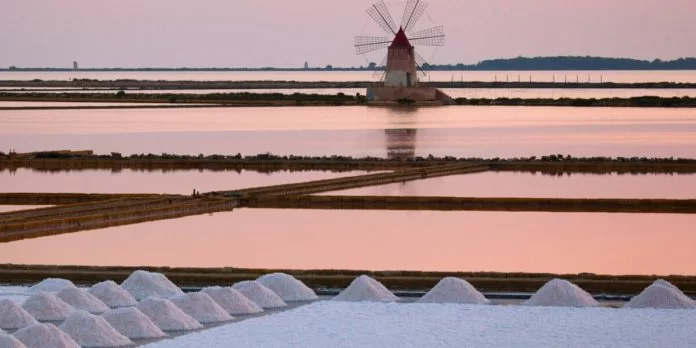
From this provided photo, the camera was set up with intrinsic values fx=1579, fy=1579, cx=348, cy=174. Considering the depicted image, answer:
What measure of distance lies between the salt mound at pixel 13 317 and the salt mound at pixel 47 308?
11.6 inches

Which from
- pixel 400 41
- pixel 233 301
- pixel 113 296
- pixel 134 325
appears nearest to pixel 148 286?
pixel 113 296

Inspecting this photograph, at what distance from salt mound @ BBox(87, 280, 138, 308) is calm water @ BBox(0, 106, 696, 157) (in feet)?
55.3

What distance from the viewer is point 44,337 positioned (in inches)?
346

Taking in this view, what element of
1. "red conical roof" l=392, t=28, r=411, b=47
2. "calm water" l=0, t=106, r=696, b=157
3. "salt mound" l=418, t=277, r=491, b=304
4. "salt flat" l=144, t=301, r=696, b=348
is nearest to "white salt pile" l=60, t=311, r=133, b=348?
"salt flat" l=144, t=301, r=696, b=348

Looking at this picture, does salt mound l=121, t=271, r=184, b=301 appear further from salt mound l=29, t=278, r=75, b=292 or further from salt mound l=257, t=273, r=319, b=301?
salt mound l=257, t=273, r=319, b=301

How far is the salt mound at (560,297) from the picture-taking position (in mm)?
10492

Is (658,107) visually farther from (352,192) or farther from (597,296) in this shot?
(597,296)

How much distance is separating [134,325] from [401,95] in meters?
39.1

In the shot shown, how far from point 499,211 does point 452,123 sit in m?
A: 24.6

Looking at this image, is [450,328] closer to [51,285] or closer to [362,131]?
[51,285]

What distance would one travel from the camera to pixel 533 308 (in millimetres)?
10391

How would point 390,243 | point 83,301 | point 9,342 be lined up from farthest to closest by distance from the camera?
point 390,243 < point 83,301 < point 9,342

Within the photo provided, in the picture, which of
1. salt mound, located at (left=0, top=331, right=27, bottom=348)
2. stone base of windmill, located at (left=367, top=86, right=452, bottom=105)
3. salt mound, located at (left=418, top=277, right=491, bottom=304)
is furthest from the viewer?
stone base of windmill, located at (left=367, top=86, right=452, bottom=105)

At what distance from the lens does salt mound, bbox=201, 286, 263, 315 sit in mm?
10234
